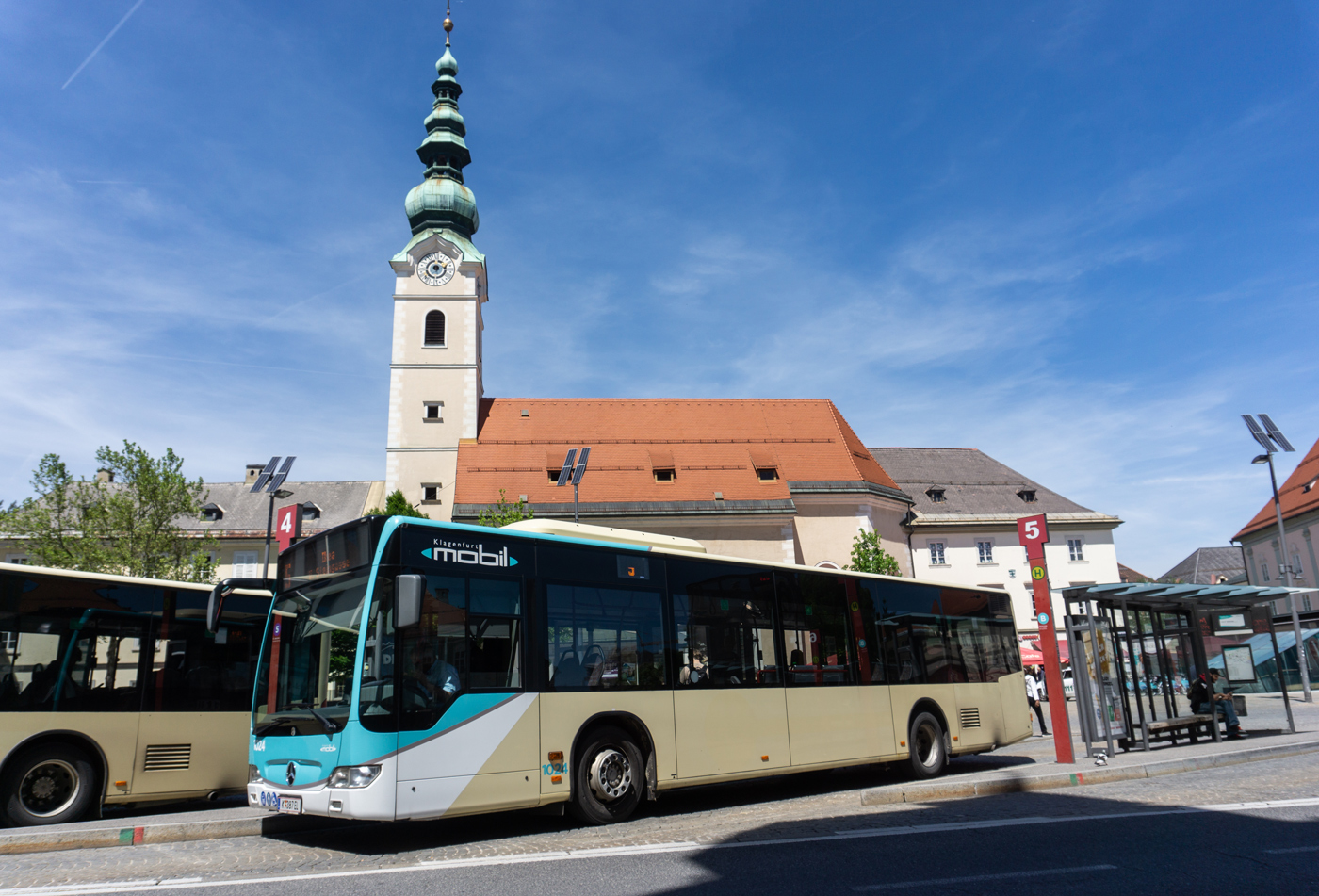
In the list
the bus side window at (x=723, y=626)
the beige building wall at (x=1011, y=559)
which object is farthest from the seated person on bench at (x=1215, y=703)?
the beige building wall at (x=1011, y=559)

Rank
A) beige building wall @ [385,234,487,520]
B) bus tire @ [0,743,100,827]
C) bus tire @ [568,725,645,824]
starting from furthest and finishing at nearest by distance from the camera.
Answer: beige building wall @ [385,234,487,520], bus tire @ [0,743,100,827], bus tire @ [568,725,645,824]

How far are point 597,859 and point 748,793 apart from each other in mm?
5206

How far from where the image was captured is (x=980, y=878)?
6070 mm

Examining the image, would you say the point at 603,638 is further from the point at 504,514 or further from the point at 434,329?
the point at 434,329

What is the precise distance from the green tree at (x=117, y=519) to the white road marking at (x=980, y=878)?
29.2 m

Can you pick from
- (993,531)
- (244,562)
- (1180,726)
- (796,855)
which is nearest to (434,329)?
(244,562)

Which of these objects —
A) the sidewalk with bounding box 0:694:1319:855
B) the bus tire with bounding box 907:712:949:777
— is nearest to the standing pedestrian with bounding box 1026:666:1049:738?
the sidewalk with bounding box 0:694:1319:855

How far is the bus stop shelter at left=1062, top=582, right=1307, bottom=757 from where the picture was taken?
1393cm

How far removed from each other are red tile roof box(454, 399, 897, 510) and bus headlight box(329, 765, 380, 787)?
97.1ft

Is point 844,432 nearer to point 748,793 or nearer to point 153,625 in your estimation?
point 748,793

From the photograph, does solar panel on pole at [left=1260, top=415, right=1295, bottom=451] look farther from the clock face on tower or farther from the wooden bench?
the clock face on tower

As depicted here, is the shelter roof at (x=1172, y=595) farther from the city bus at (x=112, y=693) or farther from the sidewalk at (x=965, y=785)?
the city bus at (x=112, y=693)

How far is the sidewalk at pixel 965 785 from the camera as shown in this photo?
808cm

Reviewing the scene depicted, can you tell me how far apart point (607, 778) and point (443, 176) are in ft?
129
